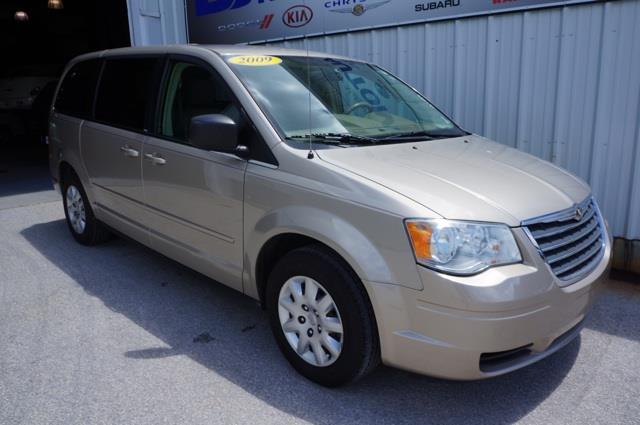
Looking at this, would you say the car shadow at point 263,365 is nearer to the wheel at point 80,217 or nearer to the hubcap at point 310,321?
the hubcap at point 310,321

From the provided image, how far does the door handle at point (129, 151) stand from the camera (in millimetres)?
4038

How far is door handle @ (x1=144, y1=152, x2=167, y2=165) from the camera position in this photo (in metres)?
3.77

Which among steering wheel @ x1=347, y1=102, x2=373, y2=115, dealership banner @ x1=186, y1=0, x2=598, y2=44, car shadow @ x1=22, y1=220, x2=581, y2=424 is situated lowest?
car shadow @ x1=22, y1=220, x2=581, y2=424

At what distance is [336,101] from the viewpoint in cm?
353

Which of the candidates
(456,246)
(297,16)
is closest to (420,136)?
(456,246)

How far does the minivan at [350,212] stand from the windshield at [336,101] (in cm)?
1

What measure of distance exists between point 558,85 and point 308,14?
3.22m

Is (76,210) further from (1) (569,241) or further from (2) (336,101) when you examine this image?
(1) (569,241)

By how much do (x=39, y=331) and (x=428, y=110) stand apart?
3.07 m

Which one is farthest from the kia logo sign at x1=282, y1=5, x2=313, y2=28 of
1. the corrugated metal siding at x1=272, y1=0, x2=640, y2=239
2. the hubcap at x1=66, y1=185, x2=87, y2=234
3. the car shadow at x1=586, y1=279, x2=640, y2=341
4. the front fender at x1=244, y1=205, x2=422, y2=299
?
the car shadow at x1=586, y1=279, x2=640, y2=341

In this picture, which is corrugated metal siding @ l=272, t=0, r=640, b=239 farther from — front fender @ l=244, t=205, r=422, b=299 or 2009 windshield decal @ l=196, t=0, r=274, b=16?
2009 windshield decal @ l=196, t=0, r=274, b=16

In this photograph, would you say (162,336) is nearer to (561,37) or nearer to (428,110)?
(428,110)

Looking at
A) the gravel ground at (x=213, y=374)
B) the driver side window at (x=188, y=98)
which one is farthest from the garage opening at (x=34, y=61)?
the driver side window at (x=188, y=98)

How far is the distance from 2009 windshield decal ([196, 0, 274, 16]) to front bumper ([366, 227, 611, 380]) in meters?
5.96
